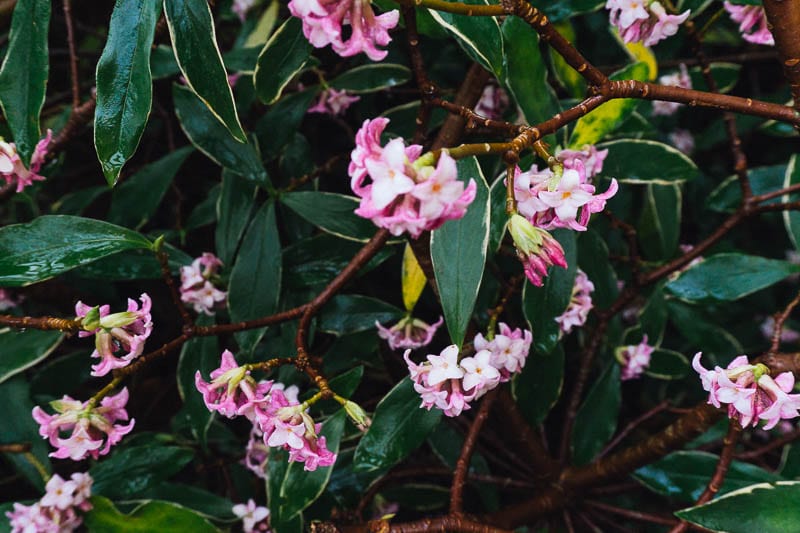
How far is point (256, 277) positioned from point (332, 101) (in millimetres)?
260

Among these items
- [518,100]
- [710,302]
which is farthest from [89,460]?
[710,302]

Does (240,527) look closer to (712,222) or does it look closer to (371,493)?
(371,493)

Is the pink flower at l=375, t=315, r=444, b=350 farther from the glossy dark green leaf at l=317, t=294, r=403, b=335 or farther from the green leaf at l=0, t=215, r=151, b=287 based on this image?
the green leaf at l=0, t=215, r=151, b=287

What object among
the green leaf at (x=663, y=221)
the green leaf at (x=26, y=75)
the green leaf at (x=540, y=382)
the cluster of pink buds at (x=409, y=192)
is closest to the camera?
the cluster of pink buds at (x=409, y=192)

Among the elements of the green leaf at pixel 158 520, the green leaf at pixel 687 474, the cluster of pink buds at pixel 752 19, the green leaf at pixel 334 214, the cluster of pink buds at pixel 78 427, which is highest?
the cluster of pink buds at pixel 752 19

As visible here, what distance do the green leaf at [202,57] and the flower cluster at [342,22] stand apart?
15cm

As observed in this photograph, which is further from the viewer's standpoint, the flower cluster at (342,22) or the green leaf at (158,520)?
the green leaf at (158,520)

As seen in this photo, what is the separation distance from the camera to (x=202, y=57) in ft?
2.08

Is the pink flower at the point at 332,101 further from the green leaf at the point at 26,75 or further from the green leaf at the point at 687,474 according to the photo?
the green leaf at the point at 687,474

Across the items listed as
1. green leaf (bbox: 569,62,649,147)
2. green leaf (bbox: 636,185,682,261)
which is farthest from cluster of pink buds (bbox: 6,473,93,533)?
green leaf (bbox: 636,185,682,261)

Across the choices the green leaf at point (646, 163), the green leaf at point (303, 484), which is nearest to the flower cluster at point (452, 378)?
the green leaf at point (303, 484)

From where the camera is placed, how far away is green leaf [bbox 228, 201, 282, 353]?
0.82 m

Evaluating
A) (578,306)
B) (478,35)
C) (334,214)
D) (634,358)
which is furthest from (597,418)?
(478,35)

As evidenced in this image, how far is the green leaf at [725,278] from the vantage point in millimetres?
895
